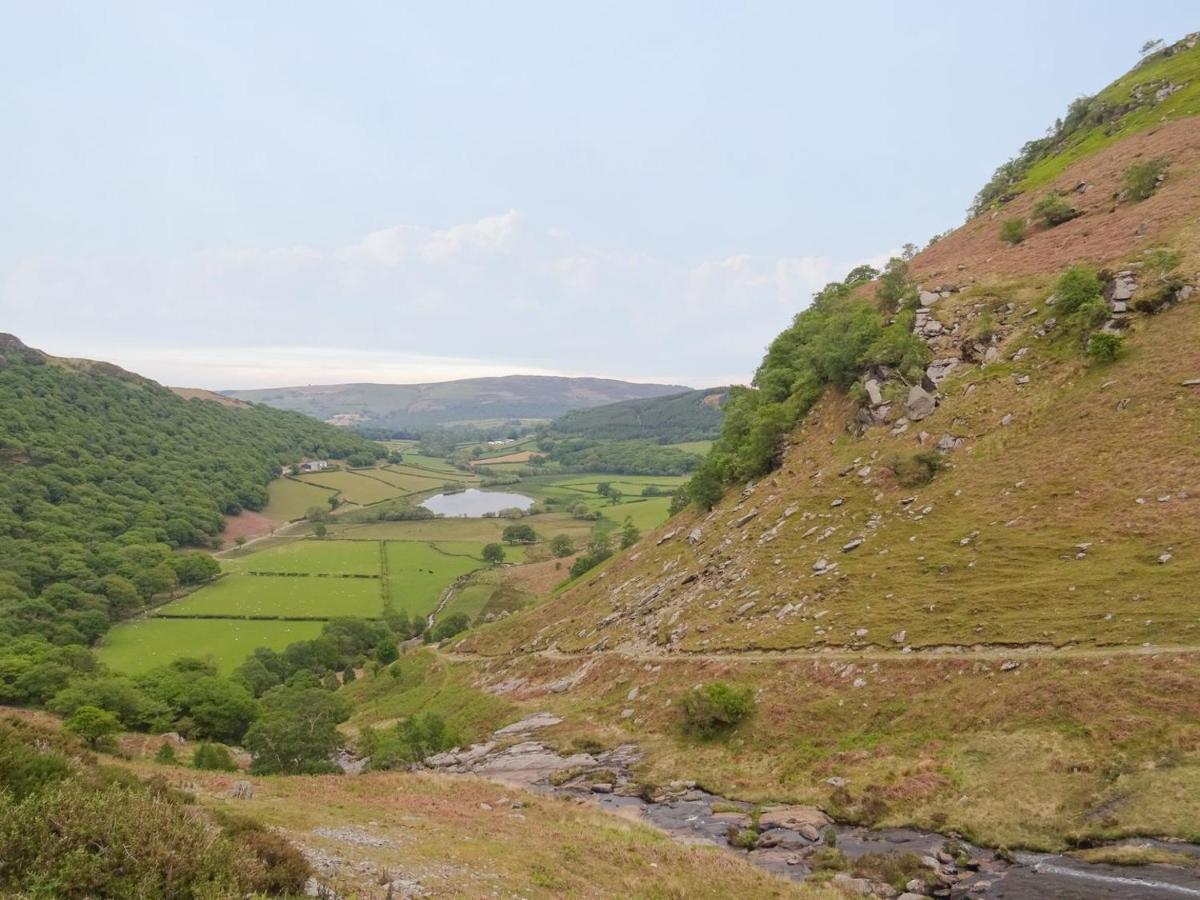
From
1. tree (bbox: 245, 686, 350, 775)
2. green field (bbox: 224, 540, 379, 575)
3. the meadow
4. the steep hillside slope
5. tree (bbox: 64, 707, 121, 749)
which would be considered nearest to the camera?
the steep hillside slope

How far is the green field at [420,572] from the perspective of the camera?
126 meters

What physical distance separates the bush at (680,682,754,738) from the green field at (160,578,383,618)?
90.7 metres

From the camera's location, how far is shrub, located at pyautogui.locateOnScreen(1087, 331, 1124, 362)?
51.3 metres

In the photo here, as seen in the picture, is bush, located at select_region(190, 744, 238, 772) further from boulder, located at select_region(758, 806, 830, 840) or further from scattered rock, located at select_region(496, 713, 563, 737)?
boulder, located at select_region(758, 806, 830, 840)

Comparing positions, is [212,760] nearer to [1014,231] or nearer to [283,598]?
[283,598]

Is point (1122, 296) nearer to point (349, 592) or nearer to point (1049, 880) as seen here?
point (1049, 880)

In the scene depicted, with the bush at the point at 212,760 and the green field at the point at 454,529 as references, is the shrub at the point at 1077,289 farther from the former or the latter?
the green field at the point at 454,529

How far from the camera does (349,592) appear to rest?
129 m

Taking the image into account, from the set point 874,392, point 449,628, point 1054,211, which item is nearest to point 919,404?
point 874,392

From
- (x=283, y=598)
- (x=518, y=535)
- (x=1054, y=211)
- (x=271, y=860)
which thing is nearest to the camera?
(x=271, y=860)

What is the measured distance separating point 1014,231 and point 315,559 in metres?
147

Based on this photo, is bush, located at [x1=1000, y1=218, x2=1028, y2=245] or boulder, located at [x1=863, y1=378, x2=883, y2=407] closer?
boulder, located at [x1=863, y1=378, x2=883, y2=407]

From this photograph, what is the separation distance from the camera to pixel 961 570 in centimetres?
4250

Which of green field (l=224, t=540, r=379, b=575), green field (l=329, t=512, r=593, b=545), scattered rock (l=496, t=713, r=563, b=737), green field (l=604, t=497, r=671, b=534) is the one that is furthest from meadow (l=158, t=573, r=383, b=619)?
scattered rock (l=496, t=713, r=563, b=737)
